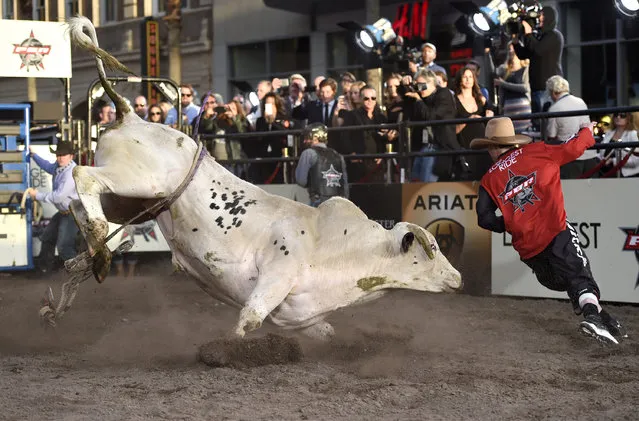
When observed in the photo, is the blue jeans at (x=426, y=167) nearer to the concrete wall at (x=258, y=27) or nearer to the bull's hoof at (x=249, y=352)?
the bull's hoof at (x=249, y=352)

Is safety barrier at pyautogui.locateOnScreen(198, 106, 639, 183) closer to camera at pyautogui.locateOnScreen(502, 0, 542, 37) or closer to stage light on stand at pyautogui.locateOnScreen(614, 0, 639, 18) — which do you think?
camera at pyautogui.locateOnScreen(502, 0, 542, 37)

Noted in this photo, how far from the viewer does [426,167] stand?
11258mm

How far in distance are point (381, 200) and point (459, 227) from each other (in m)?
1.11

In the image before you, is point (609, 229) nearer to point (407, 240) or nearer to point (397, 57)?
point (407, 240)

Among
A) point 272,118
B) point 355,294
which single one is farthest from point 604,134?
point 355,294

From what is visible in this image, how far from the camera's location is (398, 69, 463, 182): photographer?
436 inches

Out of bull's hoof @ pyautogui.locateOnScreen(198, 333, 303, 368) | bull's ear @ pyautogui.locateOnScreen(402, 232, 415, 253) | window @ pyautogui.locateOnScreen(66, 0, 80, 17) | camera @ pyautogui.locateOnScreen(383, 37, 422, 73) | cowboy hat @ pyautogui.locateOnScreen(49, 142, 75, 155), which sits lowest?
bull's hoof @ pyautogui.locateOnScreen(198, 333, 303, 368)

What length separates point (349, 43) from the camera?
23.3m

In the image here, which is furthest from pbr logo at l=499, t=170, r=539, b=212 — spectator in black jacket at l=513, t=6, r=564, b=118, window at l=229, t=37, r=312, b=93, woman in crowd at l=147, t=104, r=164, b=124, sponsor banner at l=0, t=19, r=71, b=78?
window at l=229, t=37, r=312, b=93

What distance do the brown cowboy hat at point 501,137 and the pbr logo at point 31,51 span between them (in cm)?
827

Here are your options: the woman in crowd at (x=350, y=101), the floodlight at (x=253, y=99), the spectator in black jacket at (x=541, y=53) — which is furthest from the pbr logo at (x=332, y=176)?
the floodlight at (x=253, y=99)

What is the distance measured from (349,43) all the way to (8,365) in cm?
1758

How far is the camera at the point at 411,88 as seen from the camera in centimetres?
1137

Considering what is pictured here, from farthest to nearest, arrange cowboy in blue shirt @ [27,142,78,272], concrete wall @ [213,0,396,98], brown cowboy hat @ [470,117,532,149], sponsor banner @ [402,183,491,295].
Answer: concrete wall @ [213,0,396,98] → cowboy in blue shirt @ [27,142,78,272] → sponsor banner @ [402,183,491,295] → brown cowboy hat @ [470,117,532,149]
